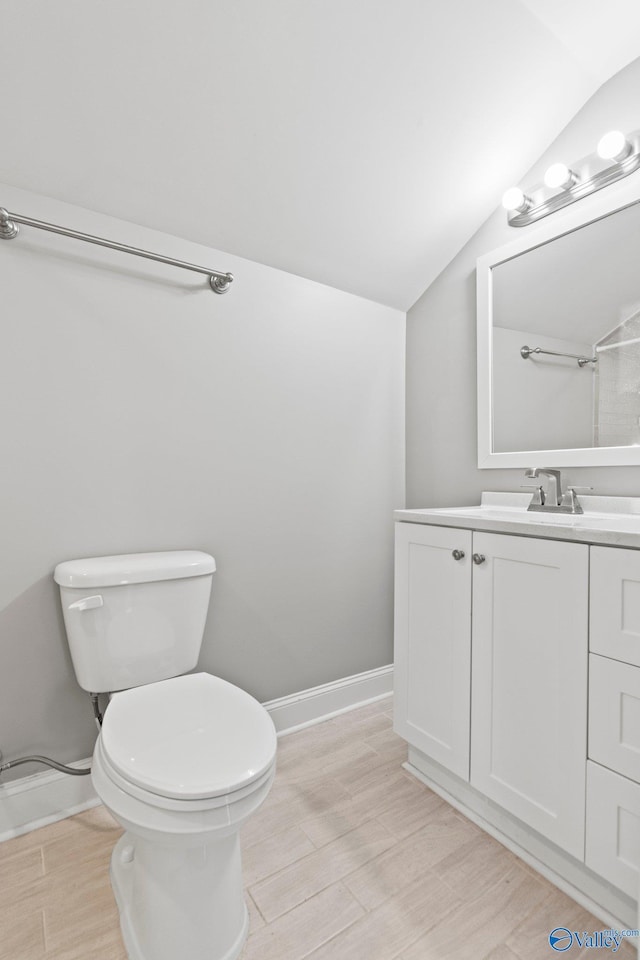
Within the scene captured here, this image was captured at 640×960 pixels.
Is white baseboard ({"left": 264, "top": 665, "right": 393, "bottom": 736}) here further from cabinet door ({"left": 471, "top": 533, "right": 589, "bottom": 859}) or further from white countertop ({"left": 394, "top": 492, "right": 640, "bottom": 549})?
white countertop ({"left": 394, "top": 492, "right": 640, "bottom": 549})

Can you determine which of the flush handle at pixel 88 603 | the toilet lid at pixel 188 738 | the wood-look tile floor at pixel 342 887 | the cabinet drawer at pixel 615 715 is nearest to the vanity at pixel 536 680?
the cabinet drawer at pixel 615 715

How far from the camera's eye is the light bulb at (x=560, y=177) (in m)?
1.46

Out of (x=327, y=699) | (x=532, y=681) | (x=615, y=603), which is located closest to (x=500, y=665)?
(x=532, y=681)

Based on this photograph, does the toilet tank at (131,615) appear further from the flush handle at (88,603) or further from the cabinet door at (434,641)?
the cabinet door at (434,641)

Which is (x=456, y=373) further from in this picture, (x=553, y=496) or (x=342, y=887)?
(x=342, y=887)

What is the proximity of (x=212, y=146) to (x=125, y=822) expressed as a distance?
166cm

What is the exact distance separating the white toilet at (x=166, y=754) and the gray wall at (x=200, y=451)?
18cm

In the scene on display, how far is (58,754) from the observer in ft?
4.40

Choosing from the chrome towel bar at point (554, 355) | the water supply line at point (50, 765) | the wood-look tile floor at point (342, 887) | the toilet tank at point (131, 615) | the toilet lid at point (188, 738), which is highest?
the chrome towel bar at point (554, 355)

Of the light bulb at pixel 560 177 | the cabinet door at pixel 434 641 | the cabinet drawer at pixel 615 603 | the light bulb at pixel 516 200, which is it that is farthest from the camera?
the light bulb at pixel 516 200

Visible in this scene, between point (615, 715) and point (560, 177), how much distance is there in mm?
1510

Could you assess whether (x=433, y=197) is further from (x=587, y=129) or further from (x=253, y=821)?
(x=253, y=821)

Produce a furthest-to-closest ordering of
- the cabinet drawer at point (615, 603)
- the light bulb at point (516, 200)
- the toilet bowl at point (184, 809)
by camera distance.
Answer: the light bulb at point (516, 200), the cabinet drawer at point (615, 603), the toilet bowl at point (184, 809)

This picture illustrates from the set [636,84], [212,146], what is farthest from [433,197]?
[212,146]
